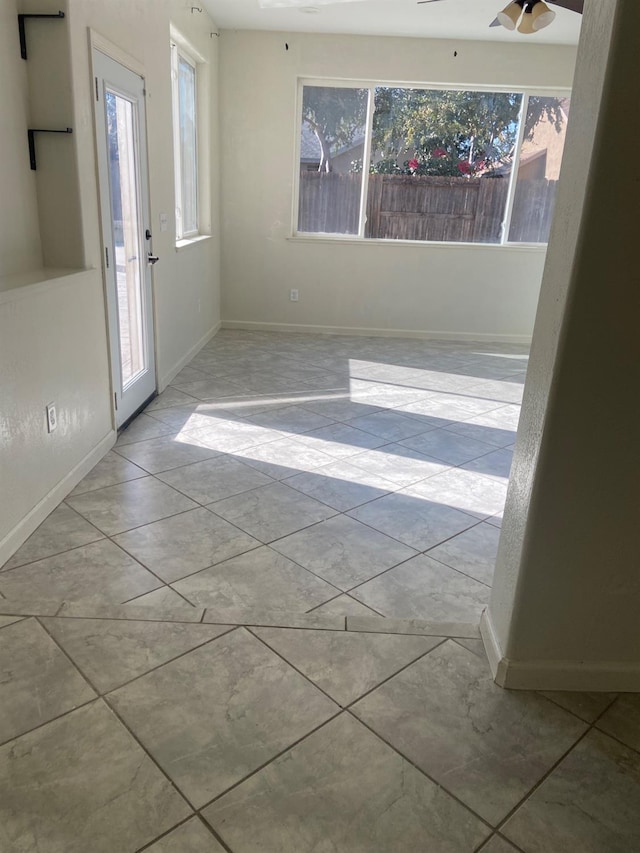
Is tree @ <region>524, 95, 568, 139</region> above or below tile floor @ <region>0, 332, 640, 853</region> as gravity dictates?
above

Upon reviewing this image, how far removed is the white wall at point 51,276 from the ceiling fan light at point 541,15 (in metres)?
2.21

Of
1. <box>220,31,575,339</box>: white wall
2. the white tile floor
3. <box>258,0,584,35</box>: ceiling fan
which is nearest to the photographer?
the white tile floor

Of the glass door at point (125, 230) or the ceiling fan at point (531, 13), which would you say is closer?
the glass door at point (125, 230)

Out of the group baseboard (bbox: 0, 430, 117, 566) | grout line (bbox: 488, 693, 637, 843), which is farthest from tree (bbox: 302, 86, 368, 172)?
grout line (bbox: 488, 693, 637, 843)

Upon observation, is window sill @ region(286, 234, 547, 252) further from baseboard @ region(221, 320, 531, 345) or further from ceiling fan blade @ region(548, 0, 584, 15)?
ceiling fan blade @ region(548, 0, 584, 15)

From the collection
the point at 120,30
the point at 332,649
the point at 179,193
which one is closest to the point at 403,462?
the point at 332,649

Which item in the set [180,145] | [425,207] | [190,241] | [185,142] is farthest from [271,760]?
[425,207]

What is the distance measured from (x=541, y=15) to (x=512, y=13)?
17cm

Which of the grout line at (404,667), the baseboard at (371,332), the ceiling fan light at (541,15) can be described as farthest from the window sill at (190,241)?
the grout line at (404,667)

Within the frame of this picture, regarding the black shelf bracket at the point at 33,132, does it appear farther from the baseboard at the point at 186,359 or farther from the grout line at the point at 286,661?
the grout line at the point at 286,661

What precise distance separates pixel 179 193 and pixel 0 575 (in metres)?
3.89

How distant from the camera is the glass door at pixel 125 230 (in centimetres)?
319

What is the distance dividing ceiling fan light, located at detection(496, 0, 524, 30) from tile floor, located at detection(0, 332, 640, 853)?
2.58 metres

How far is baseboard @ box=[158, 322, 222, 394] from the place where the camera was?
452cm
